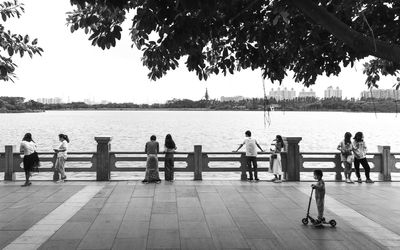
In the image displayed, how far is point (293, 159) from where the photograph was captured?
14094 mm

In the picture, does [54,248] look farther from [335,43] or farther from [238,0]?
[335,43]

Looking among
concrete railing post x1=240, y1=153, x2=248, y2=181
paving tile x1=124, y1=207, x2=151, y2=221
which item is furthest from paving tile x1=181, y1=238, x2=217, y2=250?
concrete railing post x1=240, y1=153, x2=248, y2=181

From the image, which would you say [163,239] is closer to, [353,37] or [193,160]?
[353,37]

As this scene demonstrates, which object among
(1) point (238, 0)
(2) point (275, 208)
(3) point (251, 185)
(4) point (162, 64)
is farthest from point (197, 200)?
(1) point (238, 0)

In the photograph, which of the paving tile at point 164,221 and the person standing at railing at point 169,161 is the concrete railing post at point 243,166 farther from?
the paving tile at point 164,221

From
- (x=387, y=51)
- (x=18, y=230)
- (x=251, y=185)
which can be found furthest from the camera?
(x=251, y=185)

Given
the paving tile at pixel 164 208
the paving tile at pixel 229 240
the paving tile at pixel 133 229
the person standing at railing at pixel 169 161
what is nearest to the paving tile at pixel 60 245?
the paving tile at pixel 133 229

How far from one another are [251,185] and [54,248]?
7.69 m

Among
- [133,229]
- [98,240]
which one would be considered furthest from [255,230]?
[98,240]

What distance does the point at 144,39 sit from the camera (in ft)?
26.9

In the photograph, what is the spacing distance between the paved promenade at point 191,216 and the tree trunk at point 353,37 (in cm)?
386

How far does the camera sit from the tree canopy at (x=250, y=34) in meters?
6.34

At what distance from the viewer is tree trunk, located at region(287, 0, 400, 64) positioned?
15.0ft

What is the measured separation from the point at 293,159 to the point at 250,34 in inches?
270
